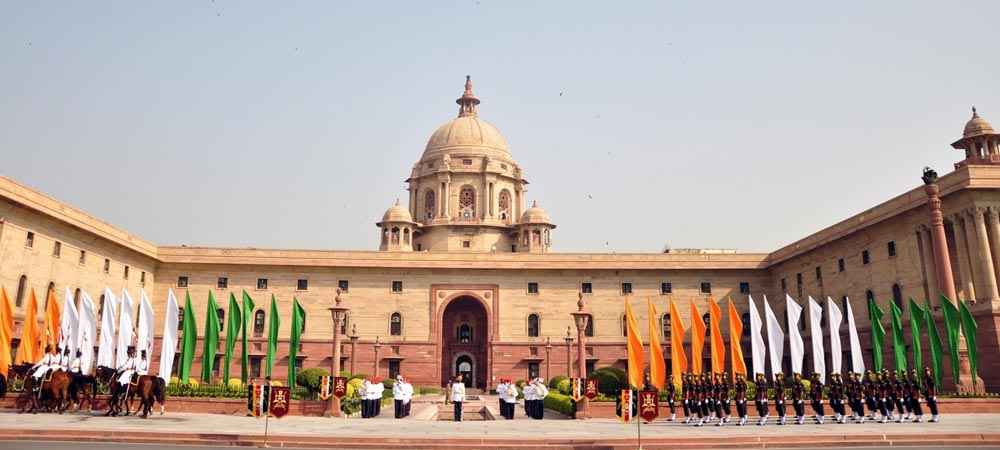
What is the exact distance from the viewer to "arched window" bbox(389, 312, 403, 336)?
45.4 meters

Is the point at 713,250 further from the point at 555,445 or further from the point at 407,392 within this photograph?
the point at 555,445

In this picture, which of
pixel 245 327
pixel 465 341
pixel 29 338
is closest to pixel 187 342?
pixel 245 327

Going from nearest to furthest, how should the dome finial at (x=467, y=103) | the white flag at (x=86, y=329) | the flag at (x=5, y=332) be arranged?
the flag at (x=5, y=332) < the white flag at (x=86, y=329) < the dome finial at (x=467, y=103)

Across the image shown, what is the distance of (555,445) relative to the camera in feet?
48.5

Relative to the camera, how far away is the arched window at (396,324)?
45375mm

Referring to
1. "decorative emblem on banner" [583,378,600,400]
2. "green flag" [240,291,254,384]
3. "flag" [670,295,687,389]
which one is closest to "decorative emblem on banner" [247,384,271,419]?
"green flag" [240,291,254,384]

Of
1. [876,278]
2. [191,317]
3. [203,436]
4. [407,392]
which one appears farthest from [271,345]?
[876,278]

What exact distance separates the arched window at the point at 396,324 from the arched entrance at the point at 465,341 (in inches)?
117

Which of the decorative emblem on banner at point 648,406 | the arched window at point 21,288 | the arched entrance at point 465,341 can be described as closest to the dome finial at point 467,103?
the arched entrance at point 465,341

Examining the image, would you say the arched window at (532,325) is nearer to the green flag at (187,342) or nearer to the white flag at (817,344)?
the white flag at (817,344)

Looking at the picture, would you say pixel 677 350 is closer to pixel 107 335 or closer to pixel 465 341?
pixel 107 335

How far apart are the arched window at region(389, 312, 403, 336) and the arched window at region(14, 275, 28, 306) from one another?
19.9m

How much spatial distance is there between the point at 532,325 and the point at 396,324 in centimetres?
876

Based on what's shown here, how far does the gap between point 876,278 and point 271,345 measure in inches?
1125
